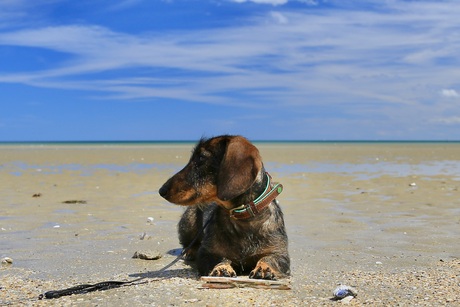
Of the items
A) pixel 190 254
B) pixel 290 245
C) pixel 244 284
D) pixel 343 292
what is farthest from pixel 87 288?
pixel 290 245

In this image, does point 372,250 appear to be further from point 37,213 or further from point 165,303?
point 37,213

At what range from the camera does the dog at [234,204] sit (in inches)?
216

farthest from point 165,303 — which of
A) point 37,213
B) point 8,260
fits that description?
point 37,213

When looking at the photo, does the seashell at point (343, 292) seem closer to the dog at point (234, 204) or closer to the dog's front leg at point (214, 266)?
the dog at point (234, 204)

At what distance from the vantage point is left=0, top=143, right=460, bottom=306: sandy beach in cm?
526

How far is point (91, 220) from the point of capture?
10.8m

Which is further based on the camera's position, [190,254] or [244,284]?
[190,254]

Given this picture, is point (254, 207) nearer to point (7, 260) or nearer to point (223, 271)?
point (223, 271)

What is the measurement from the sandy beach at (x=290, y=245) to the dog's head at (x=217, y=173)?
866mm

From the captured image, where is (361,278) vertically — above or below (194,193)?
below

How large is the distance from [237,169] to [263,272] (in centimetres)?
103

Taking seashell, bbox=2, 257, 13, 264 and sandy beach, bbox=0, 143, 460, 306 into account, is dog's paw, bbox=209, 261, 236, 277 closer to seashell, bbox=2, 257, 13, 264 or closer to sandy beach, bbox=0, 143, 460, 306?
sandy beach, bbox=0, 143, 460, 306

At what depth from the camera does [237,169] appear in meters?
5.43

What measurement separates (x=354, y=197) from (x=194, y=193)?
31.6 ft
